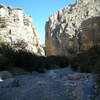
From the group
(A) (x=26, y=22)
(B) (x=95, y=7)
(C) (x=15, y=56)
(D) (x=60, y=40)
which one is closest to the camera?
(C) (x=15, y=56)

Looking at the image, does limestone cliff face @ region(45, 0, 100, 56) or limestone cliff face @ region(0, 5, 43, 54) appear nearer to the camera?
limestone cliff face @ region(0, 5, 43, 54)

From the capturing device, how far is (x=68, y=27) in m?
36.6

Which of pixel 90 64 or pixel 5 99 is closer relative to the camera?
pixel 5 99

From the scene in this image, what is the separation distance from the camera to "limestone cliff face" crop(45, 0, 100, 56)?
3375 cm

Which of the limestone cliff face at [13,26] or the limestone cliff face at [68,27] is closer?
the limestone cliff face at [13,26]

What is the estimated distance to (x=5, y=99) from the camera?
401cm

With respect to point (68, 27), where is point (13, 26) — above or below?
below

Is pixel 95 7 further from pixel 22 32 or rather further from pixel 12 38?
pixel 12 38

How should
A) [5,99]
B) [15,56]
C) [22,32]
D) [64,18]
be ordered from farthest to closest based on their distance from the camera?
[64,18] → [22,32] → [15,56] → [5,99]

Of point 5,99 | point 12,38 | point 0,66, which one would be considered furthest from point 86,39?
point 5,99

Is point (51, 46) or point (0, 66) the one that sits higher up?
point (51, 46)

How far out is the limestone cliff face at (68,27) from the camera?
3375 centimetres

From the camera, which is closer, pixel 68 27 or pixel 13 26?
pixel 13 26

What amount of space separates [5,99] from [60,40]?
3463cm
